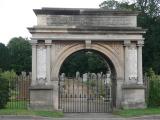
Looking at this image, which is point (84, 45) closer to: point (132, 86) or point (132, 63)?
point (132, 63)

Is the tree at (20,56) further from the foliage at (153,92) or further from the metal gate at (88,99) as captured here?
the foliage at (153,92)

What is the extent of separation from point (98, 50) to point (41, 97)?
4.59 metres

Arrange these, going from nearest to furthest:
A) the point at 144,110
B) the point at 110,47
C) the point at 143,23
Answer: the point at 144,110 → the point at 110,47 → the point at 143,23

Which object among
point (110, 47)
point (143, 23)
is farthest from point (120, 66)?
point (143, 23)

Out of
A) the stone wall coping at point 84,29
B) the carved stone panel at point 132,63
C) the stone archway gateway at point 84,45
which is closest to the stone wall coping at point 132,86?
the stone archway gateway at point 84,45

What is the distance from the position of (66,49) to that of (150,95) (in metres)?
6.21

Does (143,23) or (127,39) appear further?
(143,23)

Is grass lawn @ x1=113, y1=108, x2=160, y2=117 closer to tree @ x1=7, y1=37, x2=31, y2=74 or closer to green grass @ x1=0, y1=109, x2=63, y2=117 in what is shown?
green grass @ x1=0, y1=109, x2=63, y2=117

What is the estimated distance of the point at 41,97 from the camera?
28641 mm

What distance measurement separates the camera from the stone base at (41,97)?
93.7 feet

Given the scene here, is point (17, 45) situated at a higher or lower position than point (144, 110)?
higher

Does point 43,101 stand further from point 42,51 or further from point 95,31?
point 95,31

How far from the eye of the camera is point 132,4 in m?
52.7

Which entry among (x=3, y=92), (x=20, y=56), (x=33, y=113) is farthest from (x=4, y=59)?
(x=33, y=113)
